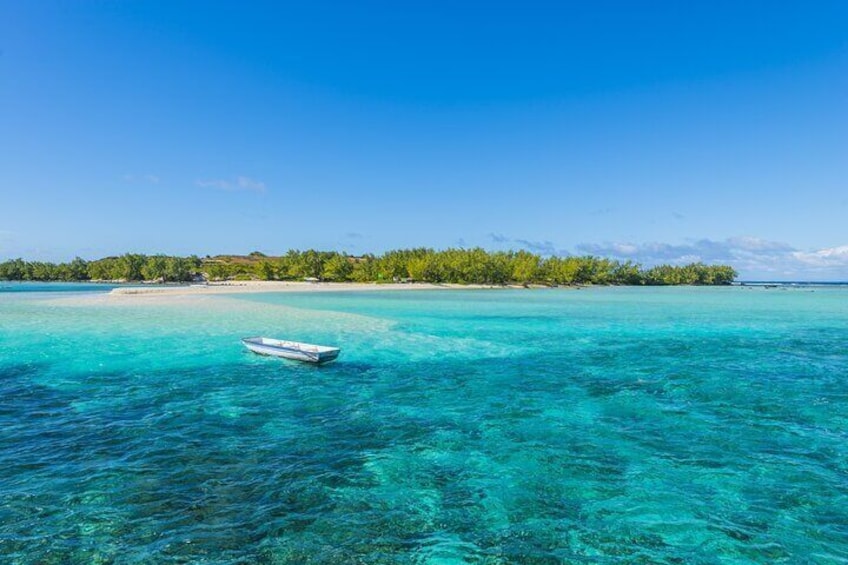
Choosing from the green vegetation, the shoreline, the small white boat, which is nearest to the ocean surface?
the small white boat

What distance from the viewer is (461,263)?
151000 mm

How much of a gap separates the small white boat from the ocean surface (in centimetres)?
65

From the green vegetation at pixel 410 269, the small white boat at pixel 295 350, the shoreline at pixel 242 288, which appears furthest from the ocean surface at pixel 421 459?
the green vegetation at pixel 410 269

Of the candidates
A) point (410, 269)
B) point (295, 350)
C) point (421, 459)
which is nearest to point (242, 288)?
point (410, 269)

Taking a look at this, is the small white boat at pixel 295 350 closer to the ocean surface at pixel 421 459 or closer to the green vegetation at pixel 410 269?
the ocean surface at pixel 421 459

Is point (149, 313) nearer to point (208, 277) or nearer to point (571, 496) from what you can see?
point (571, 496)

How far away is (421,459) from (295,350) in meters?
14.6

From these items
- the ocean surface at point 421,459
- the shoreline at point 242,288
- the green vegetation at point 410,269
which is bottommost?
the ocean surface at point 421,459

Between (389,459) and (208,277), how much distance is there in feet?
625

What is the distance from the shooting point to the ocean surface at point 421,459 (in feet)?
29.1

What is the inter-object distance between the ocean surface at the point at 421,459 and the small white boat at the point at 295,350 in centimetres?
65

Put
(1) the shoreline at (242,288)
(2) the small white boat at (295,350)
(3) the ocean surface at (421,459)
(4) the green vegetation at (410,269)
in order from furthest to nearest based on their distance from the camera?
(4) the green vegetation at (410,269) < (1) the shoreline at (242,288) < (2) the small white boat at (295,350) < (3) the ocean surface at (421,459)

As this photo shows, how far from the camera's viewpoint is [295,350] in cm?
2552

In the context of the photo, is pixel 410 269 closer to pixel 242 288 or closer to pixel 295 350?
pixel 242 288
